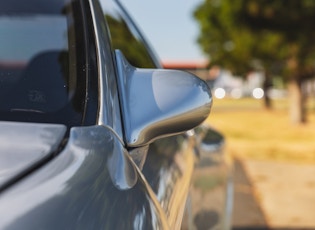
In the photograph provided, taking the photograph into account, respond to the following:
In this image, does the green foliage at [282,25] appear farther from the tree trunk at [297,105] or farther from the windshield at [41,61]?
the windshield at [41,61]

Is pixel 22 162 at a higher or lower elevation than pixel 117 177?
higher

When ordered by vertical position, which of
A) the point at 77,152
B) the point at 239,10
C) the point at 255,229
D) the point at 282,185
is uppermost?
the point at 77,152

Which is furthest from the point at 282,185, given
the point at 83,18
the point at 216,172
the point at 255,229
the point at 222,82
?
the point at 222,82

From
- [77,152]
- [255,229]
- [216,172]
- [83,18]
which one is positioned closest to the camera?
[77,152]

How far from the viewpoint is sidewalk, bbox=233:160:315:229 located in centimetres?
567

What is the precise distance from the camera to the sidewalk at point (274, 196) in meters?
5.67

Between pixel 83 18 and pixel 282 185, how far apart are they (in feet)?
20.4

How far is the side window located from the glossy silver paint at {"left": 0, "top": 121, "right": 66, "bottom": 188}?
3.19 ft

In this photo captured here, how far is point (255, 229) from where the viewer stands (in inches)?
213

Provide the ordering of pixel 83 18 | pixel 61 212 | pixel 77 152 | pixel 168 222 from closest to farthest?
1. pixel 61 212
2. pixel 77 152
3. pixel 168 222
4. pixel 83 18

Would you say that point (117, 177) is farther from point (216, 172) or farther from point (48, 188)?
point (216, 172)

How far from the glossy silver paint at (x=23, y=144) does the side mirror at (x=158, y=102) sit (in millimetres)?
266

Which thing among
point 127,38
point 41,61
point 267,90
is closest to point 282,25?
point 127,38

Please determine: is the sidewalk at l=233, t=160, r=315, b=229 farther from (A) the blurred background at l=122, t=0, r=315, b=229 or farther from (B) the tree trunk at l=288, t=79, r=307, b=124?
(B) the tree trunk at l=288, t=79, r=307, b=124
